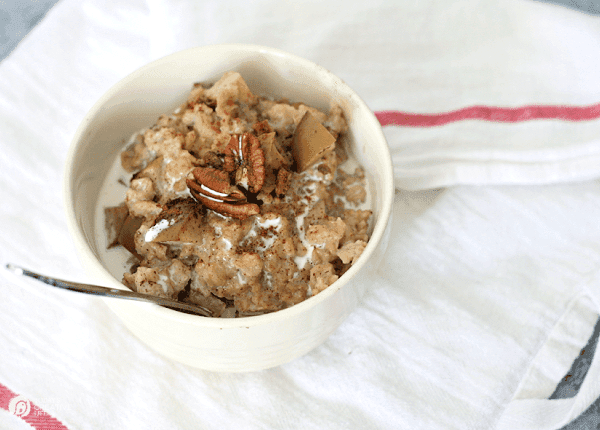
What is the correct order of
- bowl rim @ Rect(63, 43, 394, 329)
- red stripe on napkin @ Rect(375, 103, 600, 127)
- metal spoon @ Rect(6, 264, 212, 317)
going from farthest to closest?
red stripe on napkin @ Rect(375, 103, 600, 127) < bowl rim @ Rect(63, 43, 394, 329) < metal spoon @ Rect(6, 264, 212, 317)

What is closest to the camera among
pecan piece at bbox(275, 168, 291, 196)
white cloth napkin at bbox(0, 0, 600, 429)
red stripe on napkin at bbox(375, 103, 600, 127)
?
pecan piece at bbox(275, 168, 291, 196)

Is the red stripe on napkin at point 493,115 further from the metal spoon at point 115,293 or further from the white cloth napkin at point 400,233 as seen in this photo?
the metal spoon at point 115,293

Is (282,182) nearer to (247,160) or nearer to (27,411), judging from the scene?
(247,160)

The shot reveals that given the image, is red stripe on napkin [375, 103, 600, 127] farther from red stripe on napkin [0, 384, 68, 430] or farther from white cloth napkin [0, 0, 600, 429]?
red stripe on napkin [0, 384, 68, 430]

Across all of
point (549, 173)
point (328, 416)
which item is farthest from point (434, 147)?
point (328, 416)

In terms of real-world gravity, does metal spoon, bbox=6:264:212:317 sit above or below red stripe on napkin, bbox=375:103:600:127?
above

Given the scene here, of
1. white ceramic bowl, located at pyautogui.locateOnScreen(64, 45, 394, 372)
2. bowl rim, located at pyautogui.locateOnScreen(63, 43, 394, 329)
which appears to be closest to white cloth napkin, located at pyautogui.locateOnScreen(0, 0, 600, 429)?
white ceramic bowl, located at pyautogui.locateOnScreen(64, 45, 394, 372)

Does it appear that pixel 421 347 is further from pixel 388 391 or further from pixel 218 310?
pixel 218 310
